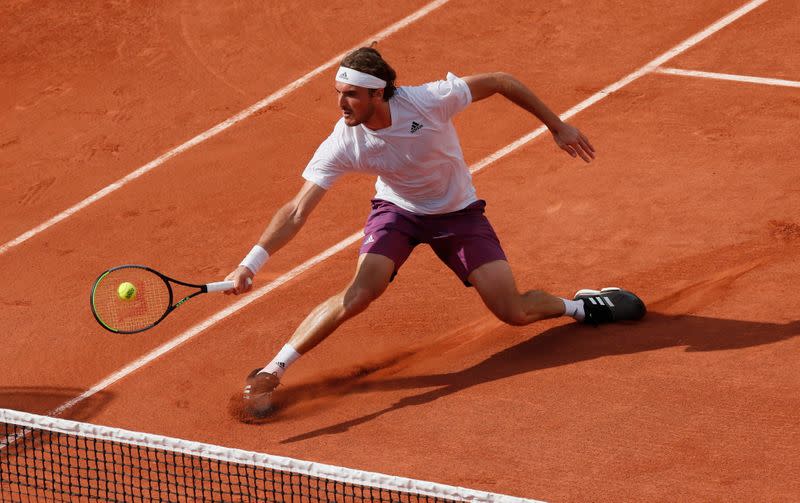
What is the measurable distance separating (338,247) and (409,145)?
2.28 m

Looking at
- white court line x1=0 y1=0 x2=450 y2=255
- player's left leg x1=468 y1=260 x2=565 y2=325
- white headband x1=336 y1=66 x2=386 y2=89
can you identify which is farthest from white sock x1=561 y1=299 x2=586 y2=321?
white court line x1=0 y1=0 x2=450 y2=255

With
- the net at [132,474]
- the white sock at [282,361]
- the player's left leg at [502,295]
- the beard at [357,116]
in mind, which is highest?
the beard at [357,116]

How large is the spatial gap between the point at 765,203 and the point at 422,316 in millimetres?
2838

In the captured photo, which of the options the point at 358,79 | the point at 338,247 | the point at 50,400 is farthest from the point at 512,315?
the point at 50,400

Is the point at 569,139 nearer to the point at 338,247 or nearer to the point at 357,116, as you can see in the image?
the point at 357,116

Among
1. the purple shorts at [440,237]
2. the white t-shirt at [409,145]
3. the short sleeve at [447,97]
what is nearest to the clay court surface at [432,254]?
the purple shorts at [440,237]

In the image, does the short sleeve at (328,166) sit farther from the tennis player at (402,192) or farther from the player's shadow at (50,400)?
the player's shadow at (50,400)

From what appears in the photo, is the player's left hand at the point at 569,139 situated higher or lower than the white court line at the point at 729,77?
lower

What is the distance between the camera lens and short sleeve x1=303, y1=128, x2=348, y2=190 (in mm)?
7840

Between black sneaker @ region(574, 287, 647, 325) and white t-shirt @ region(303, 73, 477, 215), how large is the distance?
1.29m

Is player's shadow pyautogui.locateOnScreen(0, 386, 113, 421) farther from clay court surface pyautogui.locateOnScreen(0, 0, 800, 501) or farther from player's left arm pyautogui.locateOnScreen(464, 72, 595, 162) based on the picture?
player's left arm pyautogui.locateOnScreen(464, 72, 595, 162)

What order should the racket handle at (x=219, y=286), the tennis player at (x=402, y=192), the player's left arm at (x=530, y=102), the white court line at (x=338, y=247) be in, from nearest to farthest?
the racket handle at (x=219, y=286)
the tennis player at (x=402, y=192)
the player's left arm at (x=530, y=102)
the white court line at (x=338, y=247)

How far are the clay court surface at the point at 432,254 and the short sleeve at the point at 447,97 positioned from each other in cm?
162

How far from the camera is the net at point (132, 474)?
21.5 feet
